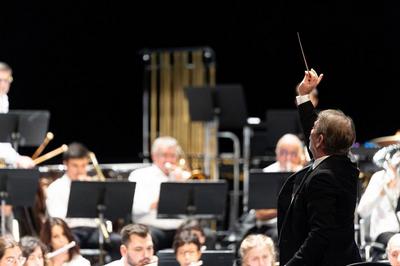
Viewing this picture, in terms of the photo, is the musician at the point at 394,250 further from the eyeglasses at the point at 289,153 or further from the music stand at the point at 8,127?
the music stand at the point at 8,127

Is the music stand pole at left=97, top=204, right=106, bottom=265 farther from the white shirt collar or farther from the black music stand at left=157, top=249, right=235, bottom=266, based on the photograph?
the white shirt collar

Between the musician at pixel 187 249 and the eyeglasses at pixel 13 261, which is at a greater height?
the musician at pixel 187 249

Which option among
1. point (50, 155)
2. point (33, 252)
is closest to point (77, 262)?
point (33, 252)

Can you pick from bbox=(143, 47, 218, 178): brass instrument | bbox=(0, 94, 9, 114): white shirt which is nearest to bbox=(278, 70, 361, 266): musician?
→ bbox=(0, 94, 9, 114): white shirt

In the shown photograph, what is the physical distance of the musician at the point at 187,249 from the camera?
8.04 m

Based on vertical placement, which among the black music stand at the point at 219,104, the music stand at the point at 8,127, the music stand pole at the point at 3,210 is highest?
the black music stand at the point at 219,104

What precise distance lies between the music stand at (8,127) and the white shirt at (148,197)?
125cm

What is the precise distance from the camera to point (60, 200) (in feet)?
33.2

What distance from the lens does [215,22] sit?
1458 cm

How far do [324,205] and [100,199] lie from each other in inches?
184

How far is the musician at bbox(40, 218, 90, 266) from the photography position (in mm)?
8500

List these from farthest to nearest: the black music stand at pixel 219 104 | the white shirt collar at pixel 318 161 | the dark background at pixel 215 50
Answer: the dark background at pixel 215 50 < the black music stand at pixel 219 104 < the white shirt collar at pixel 318 161

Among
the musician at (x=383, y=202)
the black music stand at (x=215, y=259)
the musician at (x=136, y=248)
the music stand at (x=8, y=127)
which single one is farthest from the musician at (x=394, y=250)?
the music stand at (x=8, y=127)

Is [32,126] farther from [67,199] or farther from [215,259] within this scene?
[215,259]
